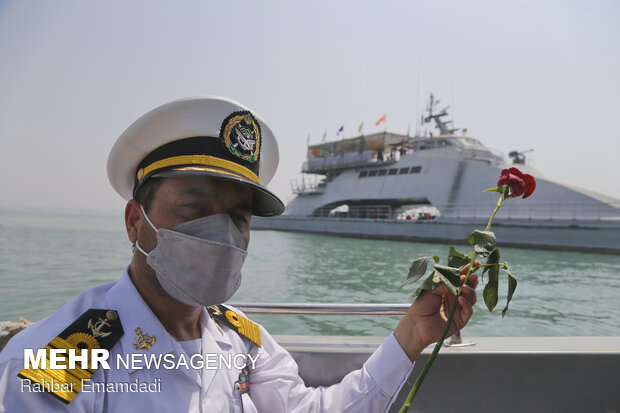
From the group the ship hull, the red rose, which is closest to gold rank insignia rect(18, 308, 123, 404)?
the red rose

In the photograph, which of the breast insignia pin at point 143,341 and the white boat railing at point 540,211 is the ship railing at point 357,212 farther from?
the breast insignia pin at point 143,341

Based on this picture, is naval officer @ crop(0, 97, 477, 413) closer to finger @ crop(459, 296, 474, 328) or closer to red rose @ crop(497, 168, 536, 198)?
finger @ crop(459, 296, 474, 328)

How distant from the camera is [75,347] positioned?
742mm

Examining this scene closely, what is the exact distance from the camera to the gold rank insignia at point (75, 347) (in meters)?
0.66

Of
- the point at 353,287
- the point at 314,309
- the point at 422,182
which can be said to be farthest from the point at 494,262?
the point at 422,182

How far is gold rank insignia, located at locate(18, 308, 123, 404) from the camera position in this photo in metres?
0.66

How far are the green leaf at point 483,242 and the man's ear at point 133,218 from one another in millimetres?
804

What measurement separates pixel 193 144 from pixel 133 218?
252mm

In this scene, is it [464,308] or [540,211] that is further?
[540,211]

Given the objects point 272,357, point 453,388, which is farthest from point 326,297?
point 272,357

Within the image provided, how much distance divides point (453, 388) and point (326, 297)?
608 centimetres

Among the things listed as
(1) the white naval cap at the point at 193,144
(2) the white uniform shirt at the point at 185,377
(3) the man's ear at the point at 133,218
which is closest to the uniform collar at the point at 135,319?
(2) the white uniform shirt at the point at 185,377

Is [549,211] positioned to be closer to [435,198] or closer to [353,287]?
[435,198]

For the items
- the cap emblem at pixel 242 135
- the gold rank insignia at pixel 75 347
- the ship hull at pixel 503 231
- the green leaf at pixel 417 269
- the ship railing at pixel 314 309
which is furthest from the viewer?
the ship hull at pixel 503 231
